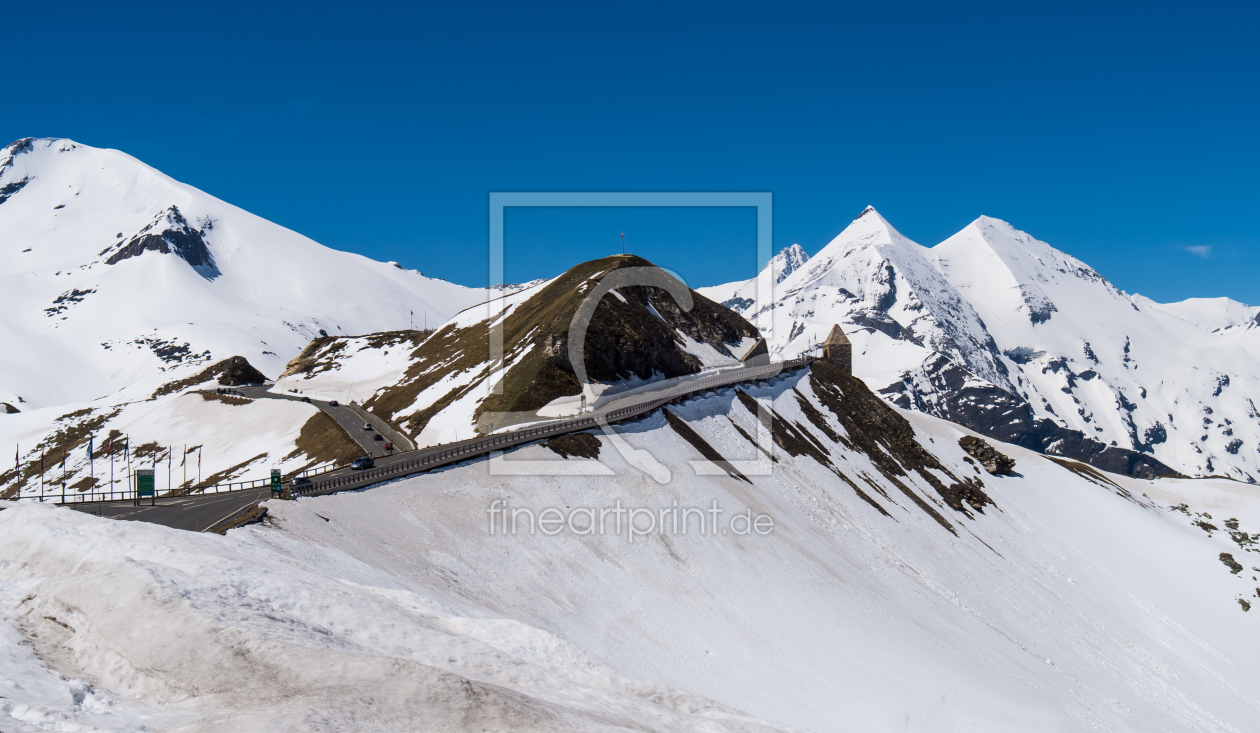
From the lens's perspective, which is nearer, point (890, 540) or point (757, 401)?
point (890, 540)

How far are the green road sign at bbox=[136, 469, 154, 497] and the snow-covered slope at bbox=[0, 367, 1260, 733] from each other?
513 inches

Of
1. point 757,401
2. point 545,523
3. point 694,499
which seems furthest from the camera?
point 757,401

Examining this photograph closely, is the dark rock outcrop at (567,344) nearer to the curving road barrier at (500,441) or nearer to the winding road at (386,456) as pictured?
the winding road at (386,456)

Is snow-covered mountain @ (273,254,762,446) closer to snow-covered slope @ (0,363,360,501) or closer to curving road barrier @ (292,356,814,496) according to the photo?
curving road barrier @ (292,356,814,496)

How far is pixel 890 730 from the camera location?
119ft

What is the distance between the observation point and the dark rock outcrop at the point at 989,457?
10875 centimetres

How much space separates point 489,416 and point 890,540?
127 feet

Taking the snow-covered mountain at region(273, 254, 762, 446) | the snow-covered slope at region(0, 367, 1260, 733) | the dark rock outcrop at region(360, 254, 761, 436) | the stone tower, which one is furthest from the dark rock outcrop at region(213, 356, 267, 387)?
the stone tower

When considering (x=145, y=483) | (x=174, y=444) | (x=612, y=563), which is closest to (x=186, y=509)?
(x=145, y=483)

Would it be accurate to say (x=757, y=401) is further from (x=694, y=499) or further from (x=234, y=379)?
(x=234, y=379)

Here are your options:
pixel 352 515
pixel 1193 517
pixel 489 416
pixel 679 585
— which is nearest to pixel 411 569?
pixel 352 515

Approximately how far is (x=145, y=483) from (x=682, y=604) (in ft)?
105

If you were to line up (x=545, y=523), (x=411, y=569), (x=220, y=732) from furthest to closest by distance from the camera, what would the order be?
(x=545, y=523)
(x=411, y=569)
(x=220, y=732)

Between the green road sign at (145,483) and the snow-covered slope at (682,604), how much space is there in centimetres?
1302
